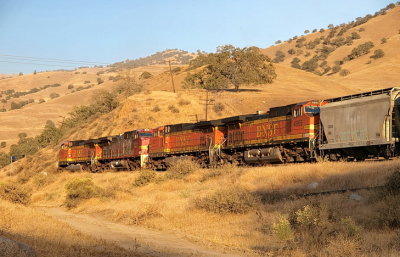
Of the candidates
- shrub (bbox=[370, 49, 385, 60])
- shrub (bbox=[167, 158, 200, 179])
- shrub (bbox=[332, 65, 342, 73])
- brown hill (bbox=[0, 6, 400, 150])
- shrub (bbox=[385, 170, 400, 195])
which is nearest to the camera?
shrub (bbox=[385, 170, 400, 195])

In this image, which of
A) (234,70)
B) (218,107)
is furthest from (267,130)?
(234,70)

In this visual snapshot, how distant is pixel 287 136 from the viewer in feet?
99.1

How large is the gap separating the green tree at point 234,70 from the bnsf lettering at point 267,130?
1845 inches

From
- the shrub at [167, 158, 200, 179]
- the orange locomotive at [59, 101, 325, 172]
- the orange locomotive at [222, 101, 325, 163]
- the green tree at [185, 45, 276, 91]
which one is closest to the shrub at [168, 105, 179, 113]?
the green tree at [185, 45, 276, 91]

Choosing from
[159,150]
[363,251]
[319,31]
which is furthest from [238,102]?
[319,31]

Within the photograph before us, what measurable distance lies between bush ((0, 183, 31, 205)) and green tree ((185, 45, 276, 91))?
53.6m

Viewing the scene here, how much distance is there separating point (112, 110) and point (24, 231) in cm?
6591

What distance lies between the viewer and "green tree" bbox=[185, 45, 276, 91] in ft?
262

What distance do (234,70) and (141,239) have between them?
215 ft

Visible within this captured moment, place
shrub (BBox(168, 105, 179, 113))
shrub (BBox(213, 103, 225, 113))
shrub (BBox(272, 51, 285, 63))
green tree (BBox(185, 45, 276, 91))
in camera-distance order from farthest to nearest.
Answer: 1. shrub (BBox(272, 51, 285, 63))
2. green tree (BBox(185, 45, 276, 91))
3. shrub (BBox(168, 105, 179, 113))
4. shrub (BBox(213, 103, 225, 113))

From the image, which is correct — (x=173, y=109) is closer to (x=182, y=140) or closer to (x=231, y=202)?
(x=182, y=140)

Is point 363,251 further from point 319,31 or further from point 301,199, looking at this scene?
point 319,31

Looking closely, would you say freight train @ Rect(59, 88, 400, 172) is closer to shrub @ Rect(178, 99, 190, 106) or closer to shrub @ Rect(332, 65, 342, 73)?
shrub @ Rect(178, 99, 190, 106)

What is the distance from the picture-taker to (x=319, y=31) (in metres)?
174
